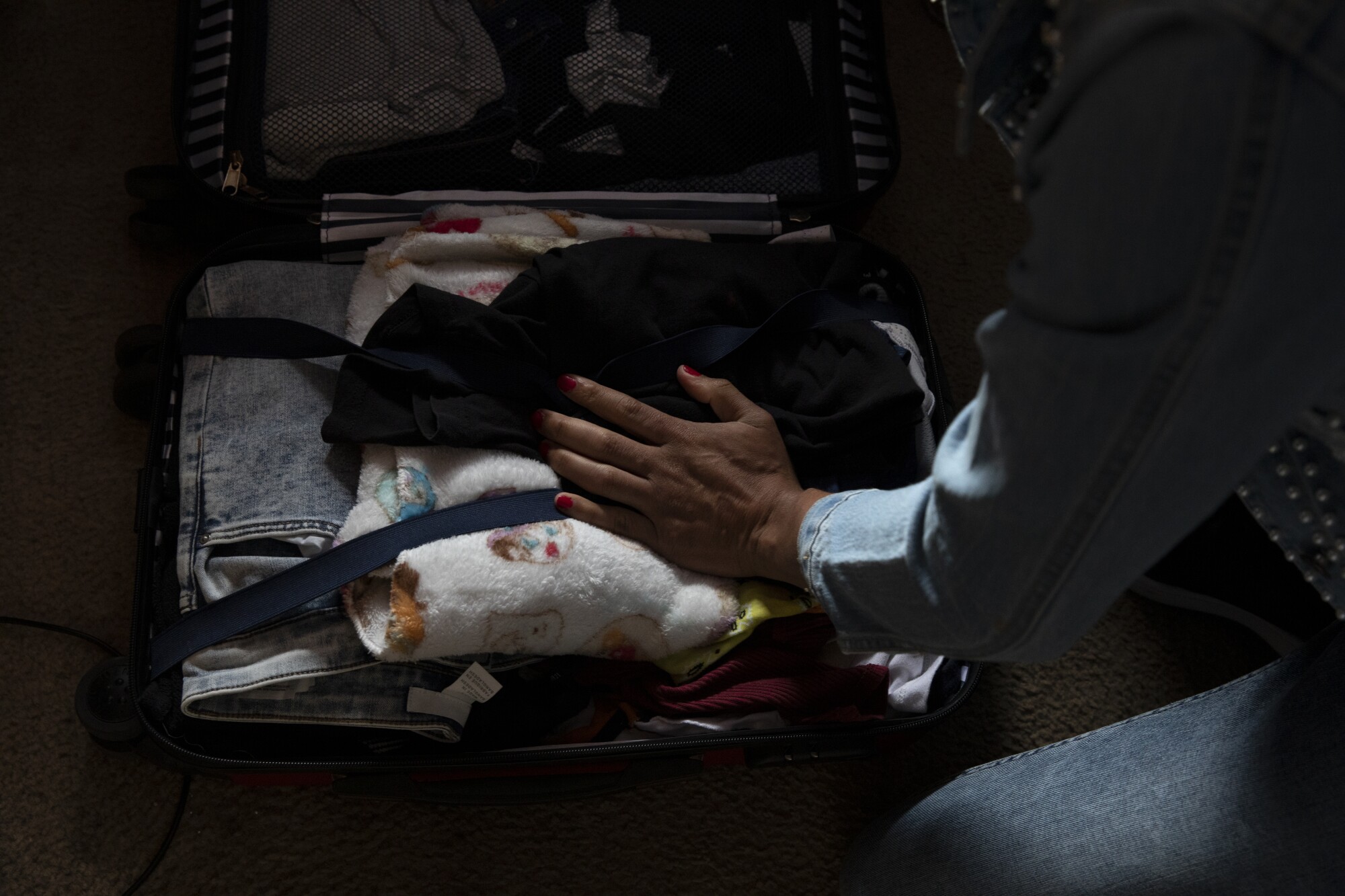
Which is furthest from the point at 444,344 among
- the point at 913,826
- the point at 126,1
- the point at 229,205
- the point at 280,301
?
the point at 126,1

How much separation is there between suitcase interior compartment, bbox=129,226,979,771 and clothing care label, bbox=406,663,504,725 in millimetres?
41

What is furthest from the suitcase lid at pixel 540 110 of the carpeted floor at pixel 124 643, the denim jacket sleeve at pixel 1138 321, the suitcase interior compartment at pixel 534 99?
the denim jacket sleeve at pixel 1138 321

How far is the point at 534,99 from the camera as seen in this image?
3.18ft

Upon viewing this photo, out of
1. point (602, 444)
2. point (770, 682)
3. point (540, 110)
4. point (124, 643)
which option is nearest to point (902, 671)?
point (770, 682)

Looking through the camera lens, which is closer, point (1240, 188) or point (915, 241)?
point (1240, 188)

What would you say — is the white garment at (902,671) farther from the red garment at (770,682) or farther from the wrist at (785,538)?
the wrist at (785,538)

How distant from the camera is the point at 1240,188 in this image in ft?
1.15

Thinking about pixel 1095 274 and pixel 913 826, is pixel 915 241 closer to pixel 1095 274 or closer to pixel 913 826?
pixel 913 826

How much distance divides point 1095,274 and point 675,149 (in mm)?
668

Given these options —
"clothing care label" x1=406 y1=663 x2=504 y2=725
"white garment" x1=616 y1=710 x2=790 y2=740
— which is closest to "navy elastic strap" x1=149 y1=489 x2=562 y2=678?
"clothing care label" x1=406 y1=663 x2=504 y2=725

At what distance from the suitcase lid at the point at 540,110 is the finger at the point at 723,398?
219 mm

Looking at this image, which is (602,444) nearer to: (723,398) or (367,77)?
(723,398)

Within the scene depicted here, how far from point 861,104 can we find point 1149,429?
2.34ft

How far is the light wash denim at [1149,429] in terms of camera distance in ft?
1.13
